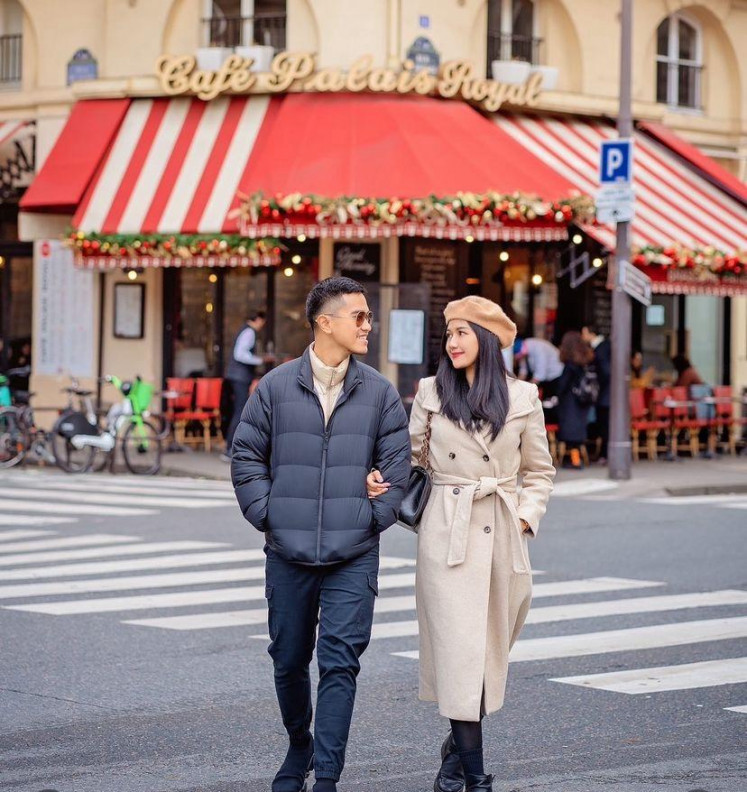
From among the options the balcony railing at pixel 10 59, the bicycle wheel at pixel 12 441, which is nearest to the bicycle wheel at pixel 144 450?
the bicycle wheel at pixel 12 441

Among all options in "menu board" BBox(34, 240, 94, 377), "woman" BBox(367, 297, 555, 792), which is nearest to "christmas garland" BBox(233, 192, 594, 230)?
"menu board" BBox(34, 240, 94, 377)

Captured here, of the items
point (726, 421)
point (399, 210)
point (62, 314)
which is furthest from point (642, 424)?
point (62, 314)

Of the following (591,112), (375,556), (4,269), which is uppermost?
(591,112)

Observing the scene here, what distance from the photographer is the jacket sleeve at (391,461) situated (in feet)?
19.5

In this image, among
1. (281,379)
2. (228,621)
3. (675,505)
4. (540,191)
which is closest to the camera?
(281,379)

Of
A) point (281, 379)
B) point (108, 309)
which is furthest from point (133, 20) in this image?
point (281, 379)

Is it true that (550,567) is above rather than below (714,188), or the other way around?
below

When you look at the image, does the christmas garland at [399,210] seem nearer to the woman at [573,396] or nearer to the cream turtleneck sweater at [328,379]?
the woman at [573,396]

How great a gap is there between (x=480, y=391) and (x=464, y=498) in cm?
42

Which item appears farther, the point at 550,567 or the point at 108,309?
the point at 108,309

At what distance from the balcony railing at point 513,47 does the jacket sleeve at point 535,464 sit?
61.9 feet

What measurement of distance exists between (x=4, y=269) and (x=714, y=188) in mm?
11324

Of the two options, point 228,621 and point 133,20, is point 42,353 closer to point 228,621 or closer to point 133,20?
point 133,20

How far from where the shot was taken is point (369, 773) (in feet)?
21.3
